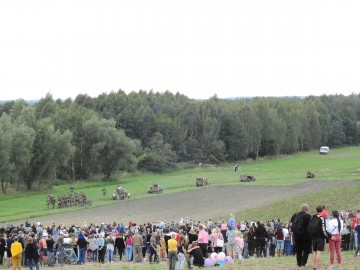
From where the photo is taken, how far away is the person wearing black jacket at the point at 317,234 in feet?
57.2

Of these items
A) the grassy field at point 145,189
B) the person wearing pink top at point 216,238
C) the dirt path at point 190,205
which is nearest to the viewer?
the person wearing pink top at point 216,238

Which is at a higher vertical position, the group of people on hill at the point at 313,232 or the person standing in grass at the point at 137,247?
the group of people on hill at the point at 313,232

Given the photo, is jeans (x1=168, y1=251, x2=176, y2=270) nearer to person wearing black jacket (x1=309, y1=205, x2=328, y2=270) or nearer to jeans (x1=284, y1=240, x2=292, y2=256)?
person wearing black jacket (x1=309, y1=205, x2=328, y2=270)

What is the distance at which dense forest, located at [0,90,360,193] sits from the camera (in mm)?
76500

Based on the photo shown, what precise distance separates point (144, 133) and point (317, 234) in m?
93.4

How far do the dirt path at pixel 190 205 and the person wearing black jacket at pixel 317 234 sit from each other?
2772 cm

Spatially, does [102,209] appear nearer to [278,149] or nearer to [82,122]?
[82,122]

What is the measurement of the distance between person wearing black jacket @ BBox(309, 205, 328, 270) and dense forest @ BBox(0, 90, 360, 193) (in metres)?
55.5

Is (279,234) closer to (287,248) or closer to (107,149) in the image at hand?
(287,248)

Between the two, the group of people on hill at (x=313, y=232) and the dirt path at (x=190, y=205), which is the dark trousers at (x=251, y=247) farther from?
the dirt path at (x=190, y=205)

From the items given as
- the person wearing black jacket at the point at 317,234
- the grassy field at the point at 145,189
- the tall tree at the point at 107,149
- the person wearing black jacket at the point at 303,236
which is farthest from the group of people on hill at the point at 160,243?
the tall tree at the point at 107,149

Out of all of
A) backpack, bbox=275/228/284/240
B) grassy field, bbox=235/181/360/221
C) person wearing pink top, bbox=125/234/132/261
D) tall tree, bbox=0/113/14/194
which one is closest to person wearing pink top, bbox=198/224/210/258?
backpack, bbox=275/228/284/240

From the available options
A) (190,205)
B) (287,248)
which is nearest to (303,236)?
(287,248)

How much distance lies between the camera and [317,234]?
57.4 ft
